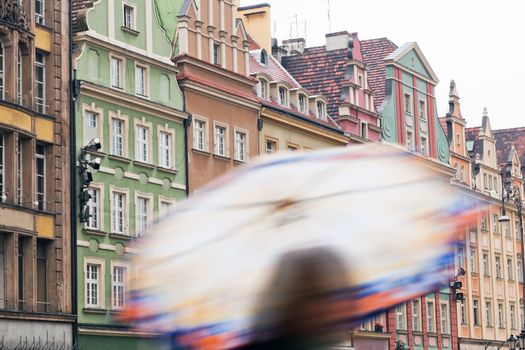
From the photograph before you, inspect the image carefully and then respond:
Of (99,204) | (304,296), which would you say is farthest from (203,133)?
(304,296)

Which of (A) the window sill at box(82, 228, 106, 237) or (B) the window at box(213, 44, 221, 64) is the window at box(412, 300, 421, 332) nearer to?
(B) the window at box(213, 44, 221, 64)

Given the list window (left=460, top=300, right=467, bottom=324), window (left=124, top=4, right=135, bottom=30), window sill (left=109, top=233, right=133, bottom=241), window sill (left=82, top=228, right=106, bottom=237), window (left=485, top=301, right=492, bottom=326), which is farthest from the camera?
window (left=485, top=301, right=492, bottom=326)

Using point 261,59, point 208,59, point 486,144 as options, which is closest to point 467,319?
point 486,144

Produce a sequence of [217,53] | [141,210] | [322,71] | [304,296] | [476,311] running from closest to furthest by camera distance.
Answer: [304,296], [141,210], [217,53], [322,71], [476,311]

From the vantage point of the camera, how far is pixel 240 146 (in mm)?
44344

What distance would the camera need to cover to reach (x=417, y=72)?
199 feet

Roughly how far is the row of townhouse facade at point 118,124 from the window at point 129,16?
4 cm

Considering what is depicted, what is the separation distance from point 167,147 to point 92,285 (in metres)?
5.87

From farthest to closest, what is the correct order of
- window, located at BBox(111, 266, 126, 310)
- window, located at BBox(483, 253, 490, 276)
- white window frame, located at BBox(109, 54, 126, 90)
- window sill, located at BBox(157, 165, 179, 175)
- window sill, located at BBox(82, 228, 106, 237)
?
window, located at BBox(483, 253, 490, 276)
window sill, located at BBox(157, 165, 179, 175)
white window frame, located at BBox(109, 54, 126, 90)
window, located at BBox(111, 266, 126, 310)
window sill, located at BBox(82, 228, 106, 237)

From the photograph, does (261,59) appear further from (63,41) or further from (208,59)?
(63,41)

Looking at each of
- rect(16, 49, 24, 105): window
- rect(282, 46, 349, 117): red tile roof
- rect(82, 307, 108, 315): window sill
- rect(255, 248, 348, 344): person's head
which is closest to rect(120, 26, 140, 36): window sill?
rect(16, 49, 24, 105): window

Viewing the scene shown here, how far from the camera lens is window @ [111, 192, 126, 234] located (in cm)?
3722

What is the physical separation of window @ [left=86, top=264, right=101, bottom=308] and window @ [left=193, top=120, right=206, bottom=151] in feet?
21.5

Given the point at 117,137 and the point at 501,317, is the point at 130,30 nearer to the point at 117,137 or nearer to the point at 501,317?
the point at 117,137
